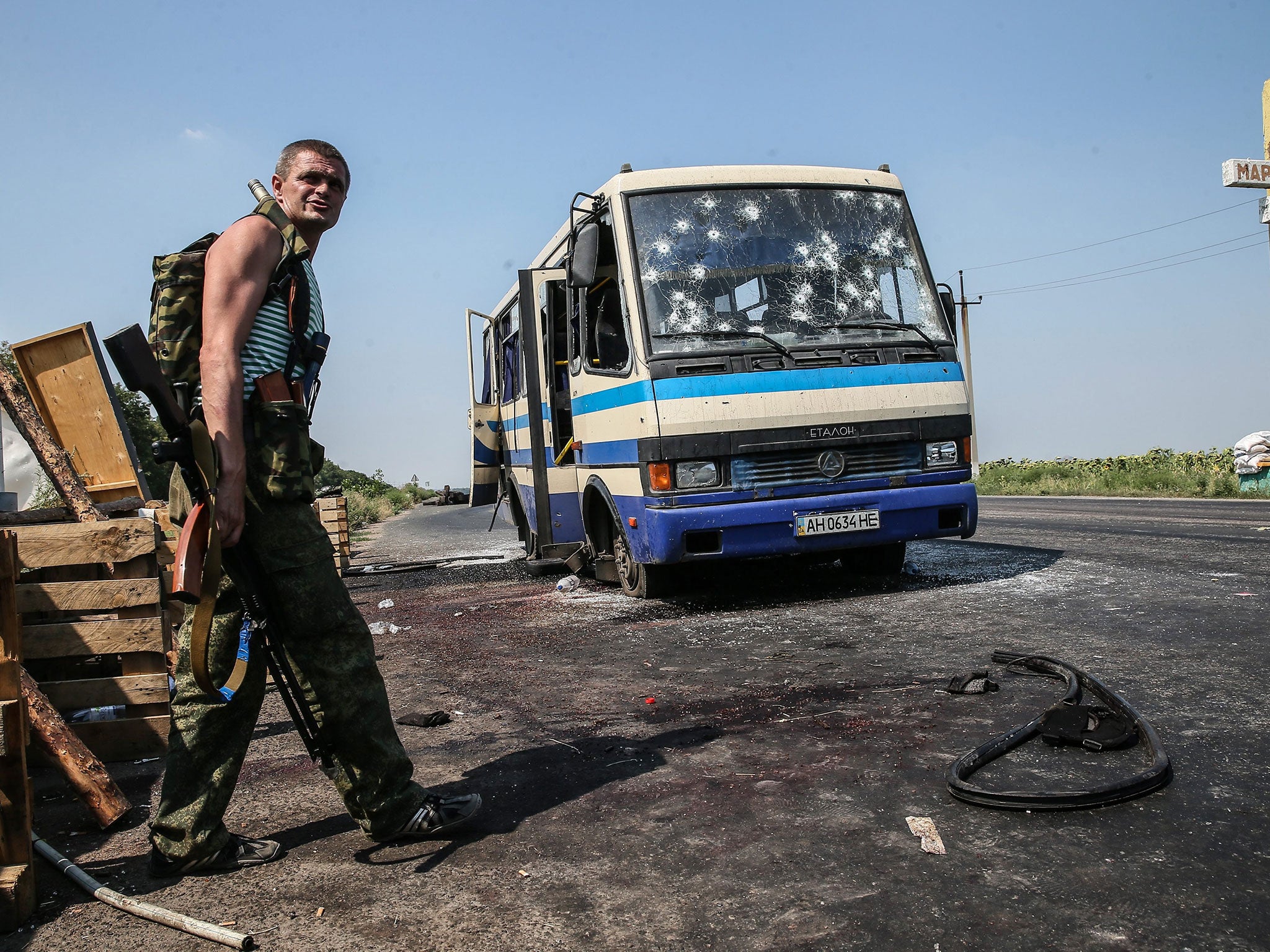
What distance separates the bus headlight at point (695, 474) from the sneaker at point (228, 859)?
430cm

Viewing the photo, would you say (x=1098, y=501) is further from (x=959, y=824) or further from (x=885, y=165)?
(x=959, y=824)

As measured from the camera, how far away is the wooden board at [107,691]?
4.62m

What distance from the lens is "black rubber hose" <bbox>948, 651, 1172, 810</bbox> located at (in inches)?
124

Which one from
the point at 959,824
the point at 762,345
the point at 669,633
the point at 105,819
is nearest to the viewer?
the point at 959,824

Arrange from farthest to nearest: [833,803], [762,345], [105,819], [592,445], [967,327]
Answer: [967,327], [592,445], [762,345], [105,819], [833,803]

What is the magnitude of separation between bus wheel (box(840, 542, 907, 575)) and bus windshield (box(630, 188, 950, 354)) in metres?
1.78

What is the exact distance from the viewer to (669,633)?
22.2 feet

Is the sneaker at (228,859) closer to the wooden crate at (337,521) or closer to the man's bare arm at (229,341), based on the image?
the man's bare arm at (229,341)

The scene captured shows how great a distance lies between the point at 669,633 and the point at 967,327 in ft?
33.4

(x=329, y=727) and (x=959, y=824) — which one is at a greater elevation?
(x=329, y=727)

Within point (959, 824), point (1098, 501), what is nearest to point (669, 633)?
point (959, 824)

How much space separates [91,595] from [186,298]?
6.84 ft

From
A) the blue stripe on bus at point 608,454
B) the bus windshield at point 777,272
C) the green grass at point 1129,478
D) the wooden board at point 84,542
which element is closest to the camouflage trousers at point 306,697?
the wooden board at point 84,542

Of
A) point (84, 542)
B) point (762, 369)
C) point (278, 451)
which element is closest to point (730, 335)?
point (762, 369)
